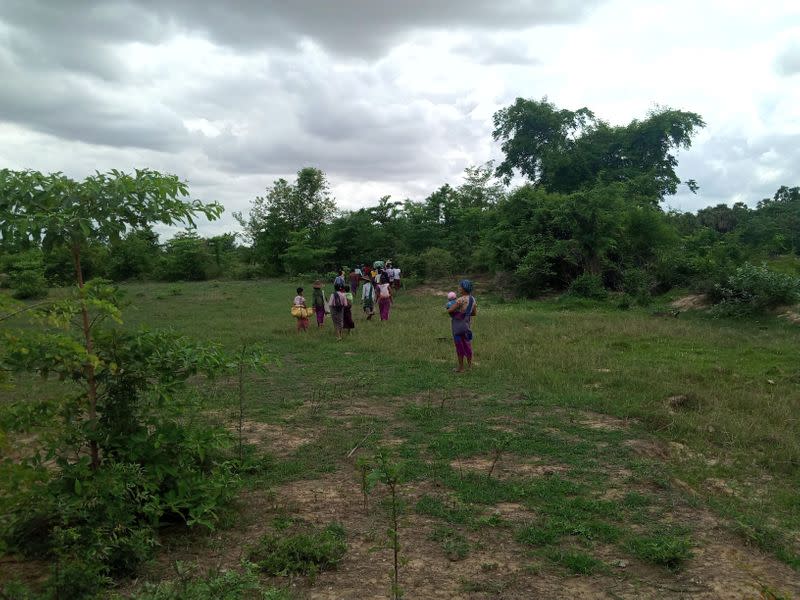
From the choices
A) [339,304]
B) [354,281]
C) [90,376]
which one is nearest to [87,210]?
[90,376]

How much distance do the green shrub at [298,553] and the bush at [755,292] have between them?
45.3 ft

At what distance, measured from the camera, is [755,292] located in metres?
14.8

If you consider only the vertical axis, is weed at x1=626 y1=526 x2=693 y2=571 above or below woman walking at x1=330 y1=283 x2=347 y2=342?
below

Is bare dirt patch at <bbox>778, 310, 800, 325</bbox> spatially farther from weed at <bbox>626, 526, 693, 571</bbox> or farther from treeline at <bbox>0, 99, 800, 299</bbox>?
weed at <bbox>626, 526, 693, 571</bbox>

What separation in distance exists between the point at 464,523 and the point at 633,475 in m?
1.85

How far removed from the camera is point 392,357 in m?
10.9

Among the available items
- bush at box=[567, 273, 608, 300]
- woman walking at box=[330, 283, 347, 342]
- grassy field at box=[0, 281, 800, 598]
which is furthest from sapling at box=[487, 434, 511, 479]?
bush at box=[567, 273, 608, 300]

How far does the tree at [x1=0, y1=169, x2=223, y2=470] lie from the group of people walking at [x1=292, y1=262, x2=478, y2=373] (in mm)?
5725

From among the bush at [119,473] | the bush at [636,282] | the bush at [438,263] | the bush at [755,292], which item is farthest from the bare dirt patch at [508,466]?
the bush at [438,263]

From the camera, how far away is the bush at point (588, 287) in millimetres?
19880

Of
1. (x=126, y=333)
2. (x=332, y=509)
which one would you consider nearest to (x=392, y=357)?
(x=332, y=509)

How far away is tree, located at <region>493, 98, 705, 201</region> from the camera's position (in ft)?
90.7

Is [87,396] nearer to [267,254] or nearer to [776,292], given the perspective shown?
[776,292]

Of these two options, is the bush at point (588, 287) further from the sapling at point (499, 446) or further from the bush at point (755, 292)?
the sapling at point (499, 446)
